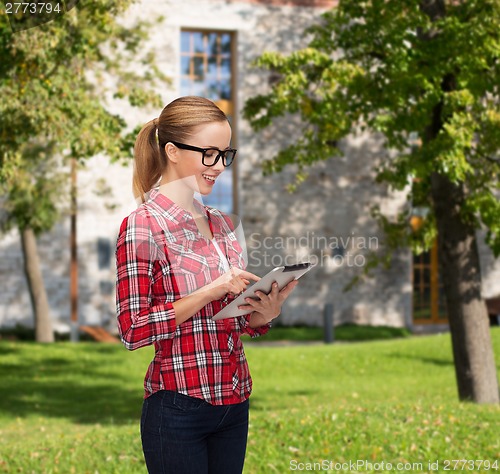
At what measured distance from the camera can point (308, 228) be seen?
23844mm

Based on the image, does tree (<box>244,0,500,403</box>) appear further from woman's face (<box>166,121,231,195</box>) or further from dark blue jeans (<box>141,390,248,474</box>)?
dark blue jeans (<box>141,390,248,474</box>)

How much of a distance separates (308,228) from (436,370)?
8.90 m

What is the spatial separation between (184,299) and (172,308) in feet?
0.16

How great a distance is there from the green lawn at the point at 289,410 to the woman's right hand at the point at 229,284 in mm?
4344

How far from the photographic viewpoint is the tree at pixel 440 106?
9000mm

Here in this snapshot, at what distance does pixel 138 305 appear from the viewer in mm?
2432

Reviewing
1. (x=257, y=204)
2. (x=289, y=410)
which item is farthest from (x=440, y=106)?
(x=257, y=204)

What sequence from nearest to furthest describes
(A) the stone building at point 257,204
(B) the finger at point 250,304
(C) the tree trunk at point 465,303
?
(B) the finger at point 250,304 → (C) the tree trunk at point 465,303 → (A) the stone building at point 257,204

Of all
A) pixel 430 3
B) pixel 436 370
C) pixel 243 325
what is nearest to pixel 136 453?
pixel 243 325

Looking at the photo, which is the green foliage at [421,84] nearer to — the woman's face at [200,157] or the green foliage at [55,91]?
the green foliage at [55,91]

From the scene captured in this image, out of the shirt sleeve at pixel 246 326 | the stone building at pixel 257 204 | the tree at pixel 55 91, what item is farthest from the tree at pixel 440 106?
the stone building at pixel 257 204

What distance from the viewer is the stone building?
21.7 m

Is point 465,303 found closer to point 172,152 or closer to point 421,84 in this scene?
point 421,84

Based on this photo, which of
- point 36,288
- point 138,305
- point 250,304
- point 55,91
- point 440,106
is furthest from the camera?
point 36,288
